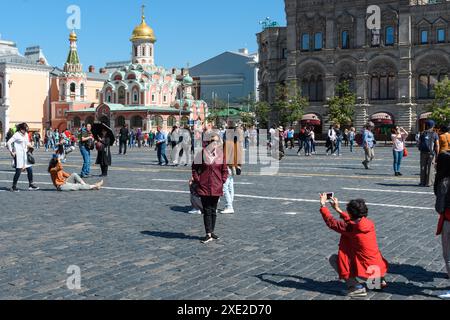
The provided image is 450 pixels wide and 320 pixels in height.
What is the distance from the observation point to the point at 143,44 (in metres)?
85.8

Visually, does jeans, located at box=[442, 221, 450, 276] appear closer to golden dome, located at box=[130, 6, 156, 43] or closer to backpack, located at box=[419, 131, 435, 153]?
backpack, located at box=[419, 131, 435, 153]

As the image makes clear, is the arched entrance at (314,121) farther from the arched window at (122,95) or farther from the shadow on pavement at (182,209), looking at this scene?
the shadow on pavement at (182,209)

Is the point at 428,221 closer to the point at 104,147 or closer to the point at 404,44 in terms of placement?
the point at 104,147

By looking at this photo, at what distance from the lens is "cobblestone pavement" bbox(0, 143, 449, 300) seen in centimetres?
621

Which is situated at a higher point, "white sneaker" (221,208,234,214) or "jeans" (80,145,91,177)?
"jeans" (80,145,91,177)

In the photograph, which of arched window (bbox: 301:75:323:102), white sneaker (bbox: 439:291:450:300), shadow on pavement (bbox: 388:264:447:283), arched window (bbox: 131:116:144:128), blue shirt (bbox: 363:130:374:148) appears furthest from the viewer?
arched window (bbox: 131:116:144:128)

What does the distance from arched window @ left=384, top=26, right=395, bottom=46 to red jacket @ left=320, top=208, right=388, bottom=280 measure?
55.8 m

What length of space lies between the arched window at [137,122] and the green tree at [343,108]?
29135 mm

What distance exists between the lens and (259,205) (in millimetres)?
12133

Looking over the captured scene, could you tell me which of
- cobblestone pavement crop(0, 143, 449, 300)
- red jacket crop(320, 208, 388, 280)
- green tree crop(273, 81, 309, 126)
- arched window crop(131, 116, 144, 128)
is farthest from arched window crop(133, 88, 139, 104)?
red jacket crop(320, 208, 388, 280)

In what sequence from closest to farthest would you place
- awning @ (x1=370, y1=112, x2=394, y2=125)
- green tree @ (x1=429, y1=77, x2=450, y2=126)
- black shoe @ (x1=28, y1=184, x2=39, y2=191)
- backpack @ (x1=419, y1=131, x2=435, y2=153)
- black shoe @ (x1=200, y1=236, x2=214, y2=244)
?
1. black shoe @ (x1=200, y1=236, x2=214, y2=244)
2. black shoe @ (x1=28, y1=184, x2=39, y2=191)
3. backpack @ (x1=419, y1=131, x2=435, y2=153)
4. green tree @ (x1=429, y1=77, x2=450, y2=126)
5. awning @ (x1=370, y1=112, x2=394, y2=125)

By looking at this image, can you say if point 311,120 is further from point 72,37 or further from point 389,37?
point 72,37

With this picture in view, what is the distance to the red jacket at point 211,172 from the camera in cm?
857

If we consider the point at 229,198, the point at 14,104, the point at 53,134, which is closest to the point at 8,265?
the point at 229,198
